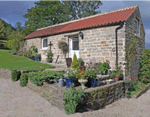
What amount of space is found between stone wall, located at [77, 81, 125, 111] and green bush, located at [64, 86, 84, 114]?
353 mm

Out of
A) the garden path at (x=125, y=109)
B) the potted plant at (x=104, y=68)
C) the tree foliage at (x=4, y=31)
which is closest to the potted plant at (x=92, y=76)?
the garden path at (x=125, y=109)

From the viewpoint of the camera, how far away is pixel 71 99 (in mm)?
4191

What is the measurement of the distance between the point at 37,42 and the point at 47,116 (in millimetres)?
11591

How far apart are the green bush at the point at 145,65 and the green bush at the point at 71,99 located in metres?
7.14

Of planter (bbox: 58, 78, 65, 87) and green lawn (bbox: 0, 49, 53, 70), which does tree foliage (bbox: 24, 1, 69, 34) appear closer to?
green lawn (bbox: 0, 49, 53, 70)

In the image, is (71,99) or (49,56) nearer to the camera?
(71,99)

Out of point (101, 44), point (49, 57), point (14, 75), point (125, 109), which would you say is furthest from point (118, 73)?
point (49, 57)

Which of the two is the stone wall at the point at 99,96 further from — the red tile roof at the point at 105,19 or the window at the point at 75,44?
the window at the point at 75,44

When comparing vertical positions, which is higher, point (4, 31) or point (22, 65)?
point (4, 31)

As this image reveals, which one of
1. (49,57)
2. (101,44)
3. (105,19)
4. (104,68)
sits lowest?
(104,68)

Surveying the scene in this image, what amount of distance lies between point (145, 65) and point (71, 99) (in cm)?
768

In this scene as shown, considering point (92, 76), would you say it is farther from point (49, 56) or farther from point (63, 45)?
point (49, 56)

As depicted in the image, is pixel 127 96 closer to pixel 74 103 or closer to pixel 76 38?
pixel 74 103

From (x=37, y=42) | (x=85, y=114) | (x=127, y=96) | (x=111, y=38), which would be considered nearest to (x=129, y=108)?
(x=127, y=96)
